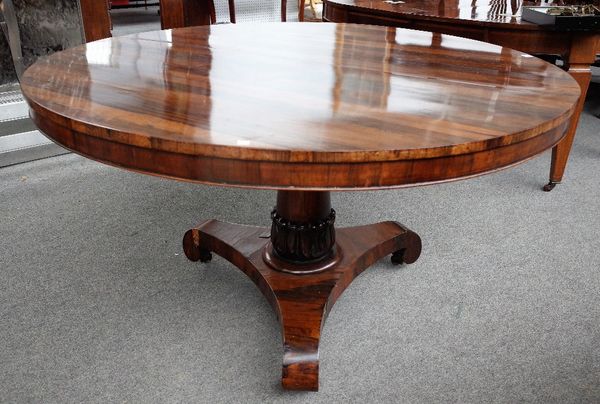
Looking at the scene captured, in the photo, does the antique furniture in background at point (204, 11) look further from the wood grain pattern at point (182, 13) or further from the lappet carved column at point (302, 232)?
the lappet carved column at point (302, 232)

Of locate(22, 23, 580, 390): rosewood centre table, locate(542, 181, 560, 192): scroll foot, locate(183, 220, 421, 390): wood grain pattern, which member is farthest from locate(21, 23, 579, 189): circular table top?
locate(542, 181, 560, 192): scroll foot

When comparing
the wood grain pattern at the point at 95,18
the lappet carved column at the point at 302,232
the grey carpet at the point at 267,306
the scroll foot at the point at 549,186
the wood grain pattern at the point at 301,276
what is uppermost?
the wood grain pattern at the point at 95,18

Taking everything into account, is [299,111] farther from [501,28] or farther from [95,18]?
[95,18]

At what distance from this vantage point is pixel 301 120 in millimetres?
816

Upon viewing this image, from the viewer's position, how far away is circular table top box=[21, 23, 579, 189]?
0.73 metres

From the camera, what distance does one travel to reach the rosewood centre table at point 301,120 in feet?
2.40

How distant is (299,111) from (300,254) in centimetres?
58

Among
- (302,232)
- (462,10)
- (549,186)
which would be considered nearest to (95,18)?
(462,10)

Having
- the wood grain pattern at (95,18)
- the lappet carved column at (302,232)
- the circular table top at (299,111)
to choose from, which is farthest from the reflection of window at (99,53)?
the wood grain pattern at (95,18)

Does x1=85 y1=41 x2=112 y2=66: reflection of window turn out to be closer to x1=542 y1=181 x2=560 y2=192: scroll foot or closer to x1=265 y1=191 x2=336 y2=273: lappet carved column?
x1=265 y1=191 x2=336 y2=273: lappet carved column

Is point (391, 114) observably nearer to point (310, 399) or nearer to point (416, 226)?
point (310, 399)

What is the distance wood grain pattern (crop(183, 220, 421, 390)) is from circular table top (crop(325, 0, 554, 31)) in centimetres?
77

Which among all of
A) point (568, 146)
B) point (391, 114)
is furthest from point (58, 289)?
point (568, 146)

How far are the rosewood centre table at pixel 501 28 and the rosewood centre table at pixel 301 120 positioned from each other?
37 centimetres
